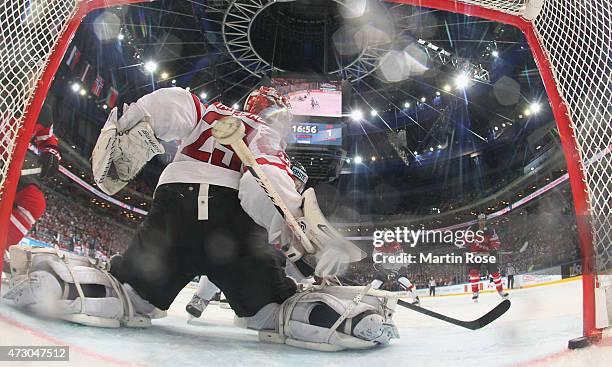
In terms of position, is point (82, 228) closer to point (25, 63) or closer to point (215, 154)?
point (25, 63)

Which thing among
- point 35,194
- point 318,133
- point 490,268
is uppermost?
point 318,133

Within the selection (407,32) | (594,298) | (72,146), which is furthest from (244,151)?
(72,146)

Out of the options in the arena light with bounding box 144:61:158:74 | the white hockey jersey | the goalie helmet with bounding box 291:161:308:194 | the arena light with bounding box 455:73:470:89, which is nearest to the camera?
the white hockey jersey

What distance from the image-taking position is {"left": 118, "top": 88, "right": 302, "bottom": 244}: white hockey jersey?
985 millimetres

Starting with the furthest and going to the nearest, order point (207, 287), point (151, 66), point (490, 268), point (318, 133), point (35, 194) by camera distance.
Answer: point (151, 66), point (318, 133), point (490, 268), point (35, 194), point (207, 287)

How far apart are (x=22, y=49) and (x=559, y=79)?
1.38 m

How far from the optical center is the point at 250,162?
37.6 inches

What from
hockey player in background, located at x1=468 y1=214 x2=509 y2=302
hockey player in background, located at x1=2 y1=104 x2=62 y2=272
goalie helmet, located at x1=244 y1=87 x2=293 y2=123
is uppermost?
goalie helmet, located at x1=244 y1=87 x2=293 y2=123

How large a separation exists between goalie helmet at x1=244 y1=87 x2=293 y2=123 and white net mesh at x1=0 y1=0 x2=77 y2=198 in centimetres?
48

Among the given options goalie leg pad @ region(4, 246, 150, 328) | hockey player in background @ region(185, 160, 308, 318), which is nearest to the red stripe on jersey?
hockey player in background @ region(185, 160, 308, 318)

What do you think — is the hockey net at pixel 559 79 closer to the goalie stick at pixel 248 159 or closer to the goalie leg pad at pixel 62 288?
the goalie leg pad at pixel 62 288

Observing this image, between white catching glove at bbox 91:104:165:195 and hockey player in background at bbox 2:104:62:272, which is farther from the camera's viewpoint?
hockey player in background at bbox 2:104:62:272

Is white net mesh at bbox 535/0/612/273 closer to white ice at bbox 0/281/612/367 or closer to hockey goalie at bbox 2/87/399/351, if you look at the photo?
white ice at bbox 0/281/612/367

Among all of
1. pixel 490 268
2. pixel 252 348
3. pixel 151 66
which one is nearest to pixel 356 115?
pixel 151 66
